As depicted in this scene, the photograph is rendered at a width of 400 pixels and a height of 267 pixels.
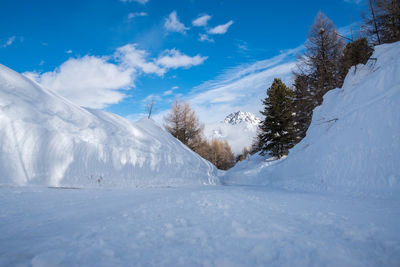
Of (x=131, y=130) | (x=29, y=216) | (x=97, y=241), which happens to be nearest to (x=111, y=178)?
(x=131, y=130)

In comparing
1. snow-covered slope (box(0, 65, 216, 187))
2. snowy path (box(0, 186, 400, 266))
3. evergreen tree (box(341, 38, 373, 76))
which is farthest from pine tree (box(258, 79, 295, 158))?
snowy path (box(0, 186, 400, 266))

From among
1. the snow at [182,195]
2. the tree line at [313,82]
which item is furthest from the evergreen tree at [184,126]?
the snow at [182,195]

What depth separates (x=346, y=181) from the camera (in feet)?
19.2

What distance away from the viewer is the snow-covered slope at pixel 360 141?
503cm

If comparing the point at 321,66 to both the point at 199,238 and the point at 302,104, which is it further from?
the point at 199,238

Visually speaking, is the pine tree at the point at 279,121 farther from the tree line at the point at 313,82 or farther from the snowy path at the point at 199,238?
the snowy path at the point at 199,238

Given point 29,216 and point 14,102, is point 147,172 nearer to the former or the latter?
point 14,102

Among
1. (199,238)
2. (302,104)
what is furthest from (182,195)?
(302,104)

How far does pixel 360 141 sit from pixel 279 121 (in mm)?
12887

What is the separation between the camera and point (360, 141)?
611 cm

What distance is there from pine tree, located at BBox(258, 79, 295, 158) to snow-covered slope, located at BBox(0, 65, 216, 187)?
38.8 ft

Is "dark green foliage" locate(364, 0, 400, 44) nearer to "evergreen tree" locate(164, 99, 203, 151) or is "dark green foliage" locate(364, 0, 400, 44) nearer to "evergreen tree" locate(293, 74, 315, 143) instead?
"evergreen tree" locate(293, 74, 315, 143)

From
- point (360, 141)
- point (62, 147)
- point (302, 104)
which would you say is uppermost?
point (302, 104)

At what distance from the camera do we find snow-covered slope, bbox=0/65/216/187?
5.55m
